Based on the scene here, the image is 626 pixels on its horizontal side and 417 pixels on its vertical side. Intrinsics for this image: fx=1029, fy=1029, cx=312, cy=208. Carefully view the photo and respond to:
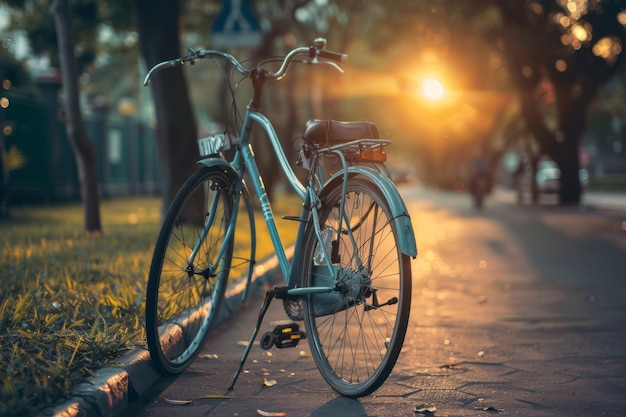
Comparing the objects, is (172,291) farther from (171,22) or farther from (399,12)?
(399,12)

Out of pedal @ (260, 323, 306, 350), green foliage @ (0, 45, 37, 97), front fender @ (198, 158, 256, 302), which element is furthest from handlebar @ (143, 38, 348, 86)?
green foliage @ (0, 45, 37, 97)

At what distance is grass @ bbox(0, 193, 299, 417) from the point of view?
13.1 ft

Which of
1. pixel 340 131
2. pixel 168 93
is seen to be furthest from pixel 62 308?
pixel 168 93

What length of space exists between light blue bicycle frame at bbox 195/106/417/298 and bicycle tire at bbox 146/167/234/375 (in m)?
0.06

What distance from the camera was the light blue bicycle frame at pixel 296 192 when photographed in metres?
4.18

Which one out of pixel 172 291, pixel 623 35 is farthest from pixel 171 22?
pixel 623 35

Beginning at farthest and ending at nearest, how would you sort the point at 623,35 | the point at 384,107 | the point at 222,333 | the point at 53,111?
the point at 384,107 → the point at 623,35 → the point at 53,111 → the point at 222,333

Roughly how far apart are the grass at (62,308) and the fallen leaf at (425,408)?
4.51 ft

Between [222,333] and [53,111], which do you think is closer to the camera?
[222,333]

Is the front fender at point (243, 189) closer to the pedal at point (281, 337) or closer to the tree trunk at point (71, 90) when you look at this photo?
the pedal at point (281, 337)

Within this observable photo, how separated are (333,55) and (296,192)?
73cm

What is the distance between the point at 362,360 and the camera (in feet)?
15.8

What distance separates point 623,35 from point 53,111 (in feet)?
42.0

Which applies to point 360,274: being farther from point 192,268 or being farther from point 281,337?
point 192,268
